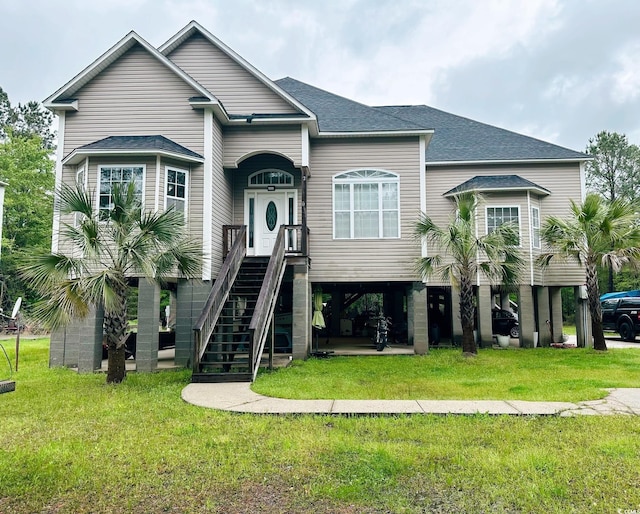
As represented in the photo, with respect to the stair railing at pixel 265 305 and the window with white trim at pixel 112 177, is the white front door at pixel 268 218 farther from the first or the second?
the window with white trim at pixel 112 177

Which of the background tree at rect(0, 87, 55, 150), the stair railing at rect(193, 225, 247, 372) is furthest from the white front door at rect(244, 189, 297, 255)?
the background tree at rect(0, 87, 55, 150)

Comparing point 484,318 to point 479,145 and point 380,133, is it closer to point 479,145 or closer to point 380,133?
point 479,145

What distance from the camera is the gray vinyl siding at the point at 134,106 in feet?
37.2

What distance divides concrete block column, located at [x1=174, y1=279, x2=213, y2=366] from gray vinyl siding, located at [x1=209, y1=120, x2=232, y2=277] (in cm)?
94

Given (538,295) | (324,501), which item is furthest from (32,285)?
(538,295)

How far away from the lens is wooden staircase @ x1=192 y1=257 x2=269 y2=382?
8.38m

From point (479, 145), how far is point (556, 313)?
7.36 m

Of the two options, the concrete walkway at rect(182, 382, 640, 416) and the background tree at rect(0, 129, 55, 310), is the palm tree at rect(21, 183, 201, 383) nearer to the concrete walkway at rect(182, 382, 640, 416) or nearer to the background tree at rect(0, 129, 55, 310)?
the concrete walkway at rect(182, 382, 640, 416)

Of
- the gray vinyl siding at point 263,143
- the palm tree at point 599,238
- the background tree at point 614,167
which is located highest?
the background tree at point 614,167

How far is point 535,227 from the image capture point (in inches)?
591

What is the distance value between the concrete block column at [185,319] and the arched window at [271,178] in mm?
4243

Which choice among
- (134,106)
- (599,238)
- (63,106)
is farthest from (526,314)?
(63,106)

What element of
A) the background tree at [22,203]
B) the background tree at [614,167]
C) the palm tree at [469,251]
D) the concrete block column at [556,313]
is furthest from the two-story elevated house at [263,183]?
the background tree at [614,167]

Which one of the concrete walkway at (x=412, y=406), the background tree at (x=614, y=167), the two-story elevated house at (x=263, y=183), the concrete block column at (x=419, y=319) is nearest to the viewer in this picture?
the concrete walkway at (x=412, y=406)
